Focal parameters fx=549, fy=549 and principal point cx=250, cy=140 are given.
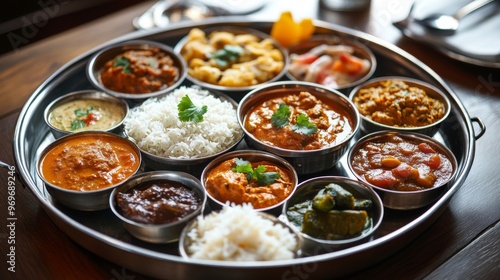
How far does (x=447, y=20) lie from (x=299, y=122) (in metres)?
1.80

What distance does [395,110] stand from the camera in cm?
323

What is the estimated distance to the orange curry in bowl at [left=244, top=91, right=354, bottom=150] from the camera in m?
3.02

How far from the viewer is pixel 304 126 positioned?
3.04m

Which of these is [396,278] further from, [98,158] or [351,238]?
[98,158]

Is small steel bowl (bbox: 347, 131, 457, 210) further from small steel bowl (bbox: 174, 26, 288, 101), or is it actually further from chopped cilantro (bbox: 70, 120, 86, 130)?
chopped cilantro (bbox: 70, 120, 86, 130)

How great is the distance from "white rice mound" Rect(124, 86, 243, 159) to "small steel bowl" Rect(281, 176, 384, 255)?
1.87 feet

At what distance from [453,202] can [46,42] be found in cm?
299

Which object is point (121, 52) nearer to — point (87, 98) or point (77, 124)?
point (87, 98)

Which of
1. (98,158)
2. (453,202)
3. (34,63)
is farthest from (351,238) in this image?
(34,63)

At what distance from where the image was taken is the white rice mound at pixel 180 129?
9.82 feet

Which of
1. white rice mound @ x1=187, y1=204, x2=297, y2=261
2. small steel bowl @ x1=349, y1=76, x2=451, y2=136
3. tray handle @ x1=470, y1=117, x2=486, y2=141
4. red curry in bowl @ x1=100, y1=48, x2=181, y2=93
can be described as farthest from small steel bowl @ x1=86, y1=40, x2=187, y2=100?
tray handle @ x1=470, y1=117, x2=486, y2=141

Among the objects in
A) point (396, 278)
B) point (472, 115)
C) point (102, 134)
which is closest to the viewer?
point (396, 278)

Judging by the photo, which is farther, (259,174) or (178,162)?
(178,162)

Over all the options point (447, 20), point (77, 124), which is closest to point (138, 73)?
point (77, 124)
